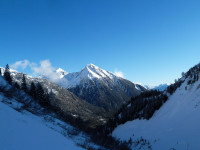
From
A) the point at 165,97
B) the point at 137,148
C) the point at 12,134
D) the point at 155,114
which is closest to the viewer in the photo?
the point at 12,134

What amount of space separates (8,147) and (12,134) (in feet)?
2.71

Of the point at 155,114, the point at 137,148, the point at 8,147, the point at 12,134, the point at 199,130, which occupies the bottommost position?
the point at 8,147

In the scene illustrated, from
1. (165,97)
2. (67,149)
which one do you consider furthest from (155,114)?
(67,149)

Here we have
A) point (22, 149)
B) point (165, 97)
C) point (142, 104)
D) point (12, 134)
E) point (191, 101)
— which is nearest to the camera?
point (22, 149)

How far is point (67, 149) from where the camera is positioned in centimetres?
591

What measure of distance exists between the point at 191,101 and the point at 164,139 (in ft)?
20.4

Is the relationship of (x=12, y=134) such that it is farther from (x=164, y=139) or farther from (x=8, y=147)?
(x=164, y=139)

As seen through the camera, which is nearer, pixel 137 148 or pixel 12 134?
pixel 12 134

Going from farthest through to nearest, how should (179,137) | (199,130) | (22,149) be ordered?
(179,137)
(199,130)
(22,149)

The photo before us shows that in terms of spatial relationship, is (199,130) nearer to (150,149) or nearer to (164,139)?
(164,139)

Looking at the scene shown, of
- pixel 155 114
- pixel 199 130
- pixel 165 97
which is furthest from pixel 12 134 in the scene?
pixel 165 97

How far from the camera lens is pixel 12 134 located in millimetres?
4637

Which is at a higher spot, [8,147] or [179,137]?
[179,137]

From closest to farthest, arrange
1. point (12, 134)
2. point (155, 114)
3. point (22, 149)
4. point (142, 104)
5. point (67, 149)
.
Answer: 1. point (22, 149)
2. point (12, 134)
3. point (67, 149)
4. point (155, 114)
5. point (142, 104)
